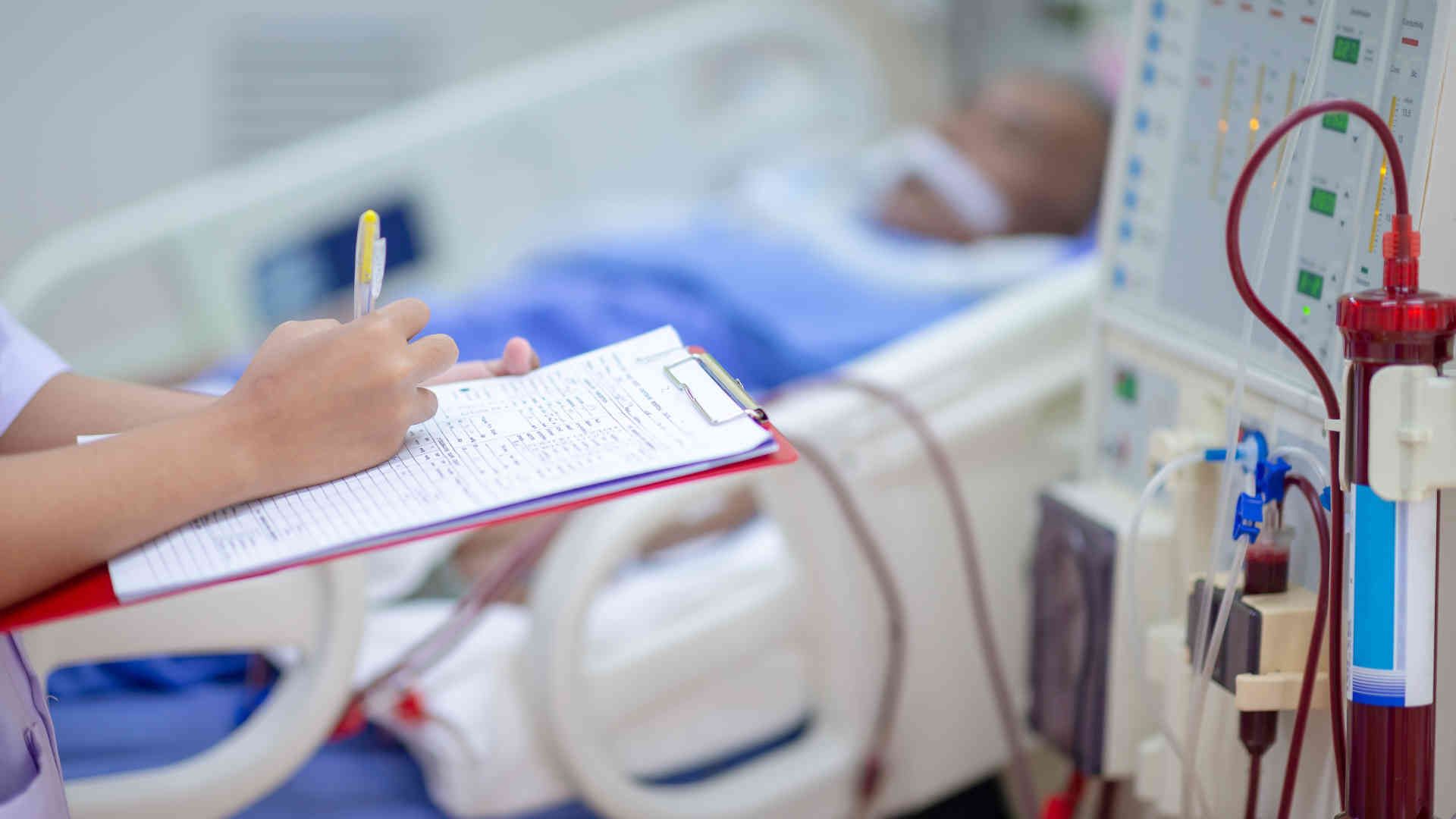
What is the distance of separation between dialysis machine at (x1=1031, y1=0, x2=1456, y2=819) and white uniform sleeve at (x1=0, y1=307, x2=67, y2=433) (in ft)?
2.56

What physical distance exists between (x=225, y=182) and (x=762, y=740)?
4.11 ft

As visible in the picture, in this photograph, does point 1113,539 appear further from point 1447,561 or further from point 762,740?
point 762,740

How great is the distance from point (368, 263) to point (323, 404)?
11 centimetres

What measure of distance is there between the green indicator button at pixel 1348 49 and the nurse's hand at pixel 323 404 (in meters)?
0.61

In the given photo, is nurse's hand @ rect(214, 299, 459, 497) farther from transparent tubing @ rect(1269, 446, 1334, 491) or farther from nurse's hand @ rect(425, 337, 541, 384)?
transparent tubing @ rect(1269, 446, 1334, 491)

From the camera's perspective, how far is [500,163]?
2.27m

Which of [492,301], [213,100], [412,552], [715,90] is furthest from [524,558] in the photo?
[213,100]

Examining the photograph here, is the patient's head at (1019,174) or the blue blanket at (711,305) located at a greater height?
the patient's head at (1019,174)

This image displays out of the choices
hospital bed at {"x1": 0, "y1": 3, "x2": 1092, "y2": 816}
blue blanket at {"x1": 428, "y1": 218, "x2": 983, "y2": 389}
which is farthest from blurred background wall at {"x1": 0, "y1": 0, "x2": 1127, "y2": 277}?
blue blanket at {"x1": 428, "y1": 218, "x2": 983, "y2": 389}

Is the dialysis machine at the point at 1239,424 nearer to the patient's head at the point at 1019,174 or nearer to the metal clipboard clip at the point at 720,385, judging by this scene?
the metal clipboard clip at the point at 720,385

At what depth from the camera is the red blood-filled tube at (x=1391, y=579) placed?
0.67 metres

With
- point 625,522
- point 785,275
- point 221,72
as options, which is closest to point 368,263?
point 625,522

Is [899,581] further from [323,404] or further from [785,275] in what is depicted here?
[323,404]

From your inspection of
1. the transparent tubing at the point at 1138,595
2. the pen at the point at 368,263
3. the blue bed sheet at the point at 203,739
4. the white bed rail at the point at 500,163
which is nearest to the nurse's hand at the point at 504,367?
the pen at the point at 368,263
